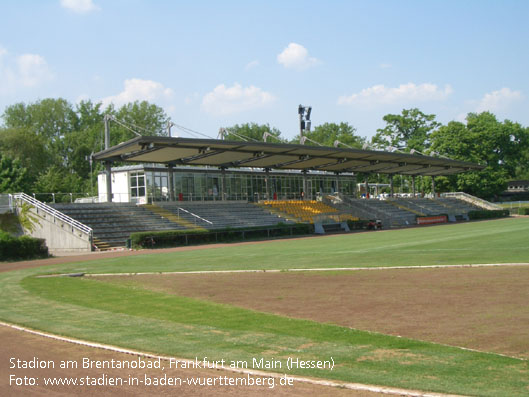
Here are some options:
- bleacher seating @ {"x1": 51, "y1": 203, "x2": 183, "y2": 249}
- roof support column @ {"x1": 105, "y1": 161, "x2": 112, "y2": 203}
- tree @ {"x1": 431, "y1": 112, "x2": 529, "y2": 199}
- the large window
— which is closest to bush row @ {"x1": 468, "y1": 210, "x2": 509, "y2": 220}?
tree @ {"x1": 431, "y1": 112, "x2": 529, "y2": 199}

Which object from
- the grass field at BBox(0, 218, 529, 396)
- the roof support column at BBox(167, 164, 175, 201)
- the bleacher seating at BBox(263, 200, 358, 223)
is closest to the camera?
the grass field at BBox(0, 218, 529, 396)

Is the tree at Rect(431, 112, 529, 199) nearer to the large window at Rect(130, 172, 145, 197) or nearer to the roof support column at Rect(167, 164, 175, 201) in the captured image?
the roof support column at Rect(167, 164, 175, 201)

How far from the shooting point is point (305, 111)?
2410 inches

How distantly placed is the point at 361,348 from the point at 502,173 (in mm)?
87962

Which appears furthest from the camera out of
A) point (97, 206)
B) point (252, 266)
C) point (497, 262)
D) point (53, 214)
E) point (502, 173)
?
point (502, 173)

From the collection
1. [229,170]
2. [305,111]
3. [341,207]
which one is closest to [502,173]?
[341,207]

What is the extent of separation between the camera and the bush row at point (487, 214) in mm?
67938

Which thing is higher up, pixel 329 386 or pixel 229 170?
pixel 229 170

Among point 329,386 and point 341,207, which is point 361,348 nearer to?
point 329,386

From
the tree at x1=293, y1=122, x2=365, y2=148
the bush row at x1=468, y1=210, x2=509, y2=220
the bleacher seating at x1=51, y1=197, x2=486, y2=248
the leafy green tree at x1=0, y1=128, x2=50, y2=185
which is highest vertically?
the tree at x1=293, y1=122, x2=365, y2=148

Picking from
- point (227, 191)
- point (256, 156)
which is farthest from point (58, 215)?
point (227, 191)

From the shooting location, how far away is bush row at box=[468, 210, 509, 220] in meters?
67.9

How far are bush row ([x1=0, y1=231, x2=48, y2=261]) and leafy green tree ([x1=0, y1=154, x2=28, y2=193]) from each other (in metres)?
34.4

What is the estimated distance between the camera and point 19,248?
Answer: 93.7ft
